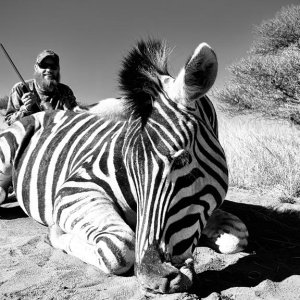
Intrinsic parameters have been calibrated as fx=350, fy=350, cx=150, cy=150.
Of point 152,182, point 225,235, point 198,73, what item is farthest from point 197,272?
point 198,73

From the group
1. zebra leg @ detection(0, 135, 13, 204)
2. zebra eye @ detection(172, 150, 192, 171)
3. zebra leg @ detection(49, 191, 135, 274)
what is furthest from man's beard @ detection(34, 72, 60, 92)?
zebra eye @ detection(172, 150, 192, 171)

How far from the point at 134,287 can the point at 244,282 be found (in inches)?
24.5

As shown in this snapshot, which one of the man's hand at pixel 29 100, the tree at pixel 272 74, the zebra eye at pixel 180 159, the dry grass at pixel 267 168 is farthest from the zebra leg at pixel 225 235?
the tree at pixel 272 74

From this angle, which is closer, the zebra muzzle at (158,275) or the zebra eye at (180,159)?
the zebra muzzle at (158,275)

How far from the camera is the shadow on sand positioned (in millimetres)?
1993

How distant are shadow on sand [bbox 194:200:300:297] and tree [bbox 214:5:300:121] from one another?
1086 cm

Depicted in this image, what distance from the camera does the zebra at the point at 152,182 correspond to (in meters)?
1.73

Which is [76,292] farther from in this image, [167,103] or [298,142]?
[298,142]

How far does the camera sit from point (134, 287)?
191 cm

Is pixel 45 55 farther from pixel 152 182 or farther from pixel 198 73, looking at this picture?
pixel 152 182

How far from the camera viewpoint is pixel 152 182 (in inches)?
68.7

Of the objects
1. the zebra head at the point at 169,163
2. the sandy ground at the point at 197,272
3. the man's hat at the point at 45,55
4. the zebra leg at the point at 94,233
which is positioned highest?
the man's hat at the point at 45,55

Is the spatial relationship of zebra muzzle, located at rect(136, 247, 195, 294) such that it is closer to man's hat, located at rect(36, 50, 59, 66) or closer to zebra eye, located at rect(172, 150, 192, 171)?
zebra eye, located at rect(172, 150, 192, 171)

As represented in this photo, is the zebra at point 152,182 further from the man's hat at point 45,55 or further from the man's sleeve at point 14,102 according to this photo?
the man's hat at point 45,55
